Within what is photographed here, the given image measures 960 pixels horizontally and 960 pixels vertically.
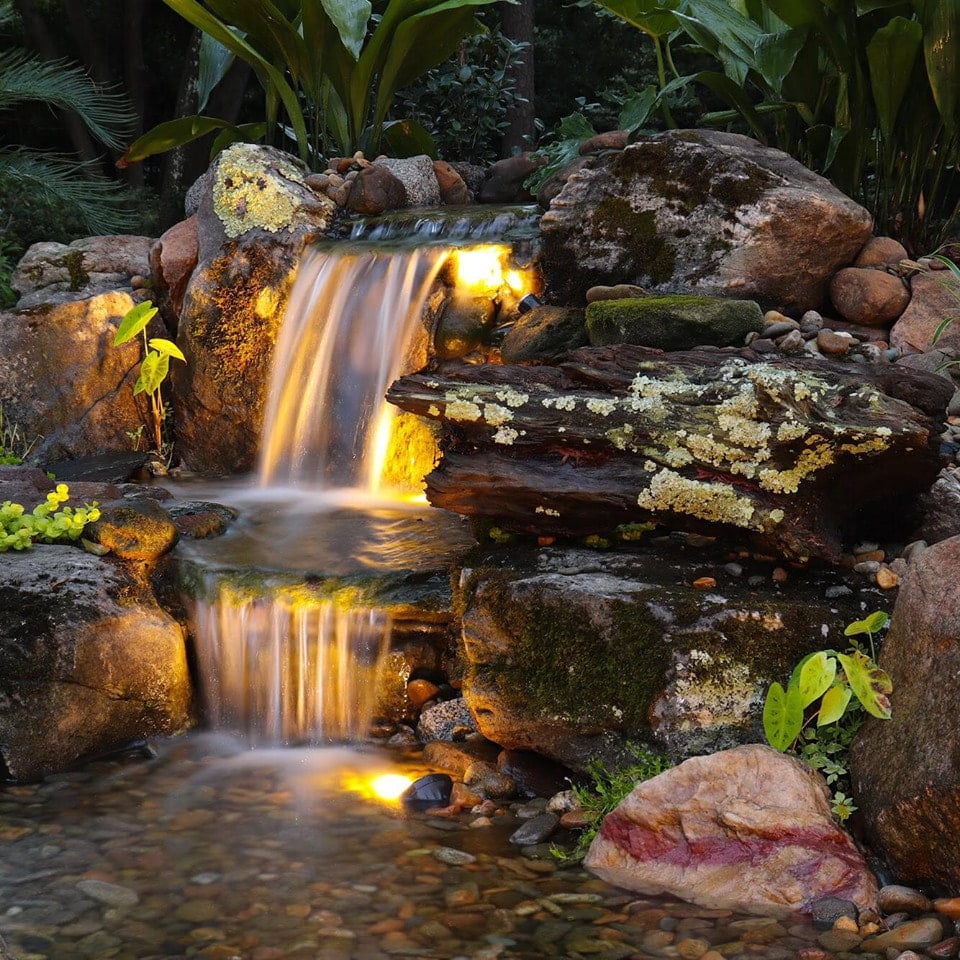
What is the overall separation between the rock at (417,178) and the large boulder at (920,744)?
559 cm

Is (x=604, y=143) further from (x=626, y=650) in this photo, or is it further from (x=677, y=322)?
(x=626, y=650)

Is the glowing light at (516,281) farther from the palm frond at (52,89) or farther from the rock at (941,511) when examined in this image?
the palm frond at (52,89)

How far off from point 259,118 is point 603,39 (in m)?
4.14

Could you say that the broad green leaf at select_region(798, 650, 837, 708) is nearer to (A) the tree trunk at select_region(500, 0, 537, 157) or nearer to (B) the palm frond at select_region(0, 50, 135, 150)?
(B) the palm frond at select_region(0, 50, 135, 150)

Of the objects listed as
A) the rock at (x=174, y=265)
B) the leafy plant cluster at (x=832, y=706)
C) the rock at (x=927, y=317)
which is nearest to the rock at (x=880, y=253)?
the rock at (x=927, y=317)

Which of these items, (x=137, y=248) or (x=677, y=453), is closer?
(x=677, y=453)

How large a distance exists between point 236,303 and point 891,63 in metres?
3.93

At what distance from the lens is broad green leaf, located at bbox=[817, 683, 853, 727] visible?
11.0 feet

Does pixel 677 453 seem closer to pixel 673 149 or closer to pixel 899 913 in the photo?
pixel 899 913

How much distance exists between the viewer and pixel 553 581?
398 centimetres

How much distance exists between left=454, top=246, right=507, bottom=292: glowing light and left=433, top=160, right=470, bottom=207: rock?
2369 millimetres

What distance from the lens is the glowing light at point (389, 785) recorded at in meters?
3.96

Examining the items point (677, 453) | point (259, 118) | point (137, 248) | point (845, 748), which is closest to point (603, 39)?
point (259, 118)

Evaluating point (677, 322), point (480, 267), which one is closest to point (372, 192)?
point (480, 267)
